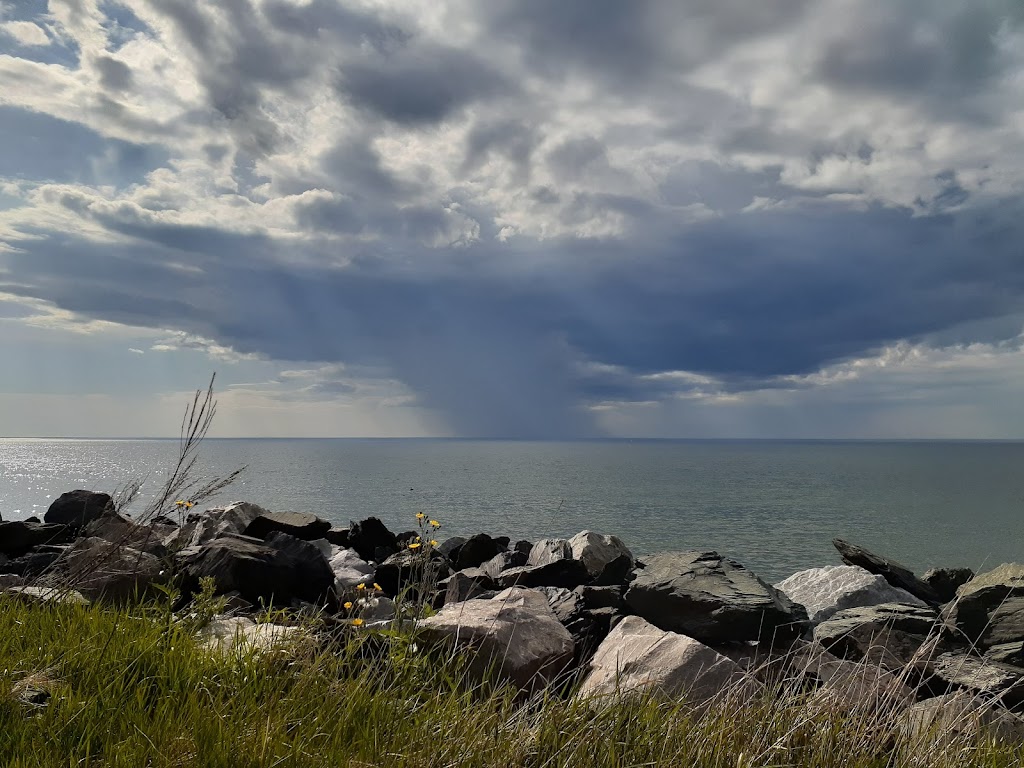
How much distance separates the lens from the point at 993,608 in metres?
11.5

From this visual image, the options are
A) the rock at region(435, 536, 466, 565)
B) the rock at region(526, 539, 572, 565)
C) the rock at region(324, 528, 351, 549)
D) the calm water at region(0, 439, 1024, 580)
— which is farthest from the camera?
the calm water at region(0, 439, 1024, 580)

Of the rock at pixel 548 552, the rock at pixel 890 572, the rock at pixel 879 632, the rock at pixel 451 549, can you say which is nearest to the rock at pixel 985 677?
the rock at pixel 879 632

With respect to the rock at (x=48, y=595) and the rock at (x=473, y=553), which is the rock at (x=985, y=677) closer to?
the rock at (x=48, y=595)

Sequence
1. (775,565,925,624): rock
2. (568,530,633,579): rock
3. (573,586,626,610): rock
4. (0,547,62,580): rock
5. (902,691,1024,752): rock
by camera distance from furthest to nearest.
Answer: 1. (568,530,633,579): rock
2. (775,565,925,624): rock
3. (0,547,62,580): rock
4. (573,586,626,610): rock
5. (902,691,1024,752): rock

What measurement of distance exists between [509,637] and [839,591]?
30.2 feet

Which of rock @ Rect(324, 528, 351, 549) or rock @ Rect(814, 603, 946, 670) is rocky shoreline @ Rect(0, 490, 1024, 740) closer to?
rock @ Rect(814, 603, 946, 670)

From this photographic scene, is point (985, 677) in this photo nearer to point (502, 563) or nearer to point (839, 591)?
point (839, 591)

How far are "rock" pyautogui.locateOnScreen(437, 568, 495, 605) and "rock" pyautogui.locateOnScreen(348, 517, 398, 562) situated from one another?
5.75 meters

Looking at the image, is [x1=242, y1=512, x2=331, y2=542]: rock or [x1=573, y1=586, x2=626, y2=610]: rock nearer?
[x1=573, y1=586, x2=626, y2=610]: rock

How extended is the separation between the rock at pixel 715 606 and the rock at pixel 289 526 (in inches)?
361

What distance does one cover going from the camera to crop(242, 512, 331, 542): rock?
16.8 meters

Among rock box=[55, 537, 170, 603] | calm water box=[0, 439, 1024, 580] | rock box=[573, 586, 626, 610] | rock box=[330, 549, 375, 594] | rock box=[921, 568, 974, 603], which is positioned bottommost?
calm water box=[0, 439, 1024, 580]

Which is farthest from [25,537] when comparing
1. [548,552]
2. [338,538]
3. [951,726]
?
[951,726]

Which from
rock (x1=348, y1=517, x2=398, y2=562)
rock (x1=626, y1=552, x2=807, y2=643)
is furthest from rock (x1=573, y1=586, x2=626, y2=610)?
rock (x1=348, y1=517, x2=398, y2=562)
